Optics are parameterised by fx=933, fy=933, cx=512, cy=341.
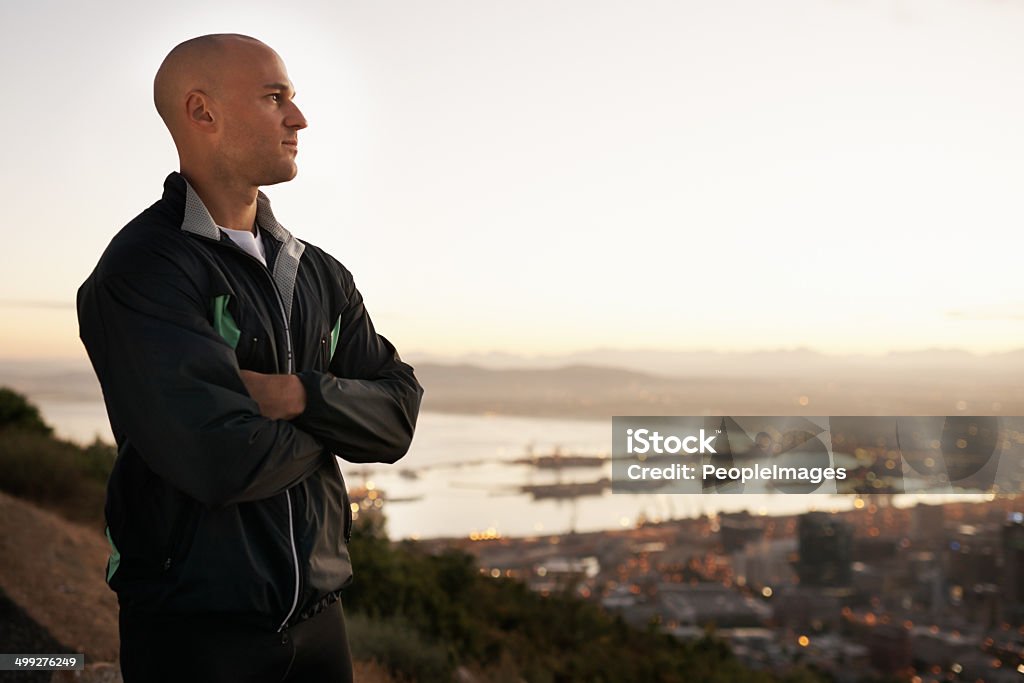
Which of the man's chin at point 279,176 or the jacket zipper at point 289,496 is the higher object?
the man's chin at point 279,176

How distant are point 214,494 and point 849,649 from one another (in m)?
10.5

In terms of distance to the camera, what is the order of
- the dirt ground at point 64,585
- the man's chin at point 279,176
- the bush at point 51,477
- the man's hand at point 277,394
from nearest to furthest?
the man's hand at point 277,394 < the man's chin at point 279,176 < the dirt ground at point 64,585 < the bush at point 51,477

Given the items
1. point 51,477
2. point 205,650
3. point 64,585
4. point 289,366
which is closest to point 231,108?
point 289,366

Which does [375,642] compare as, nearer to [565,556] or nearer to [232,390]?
[232,390]

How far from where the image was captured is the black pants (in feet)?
4.19

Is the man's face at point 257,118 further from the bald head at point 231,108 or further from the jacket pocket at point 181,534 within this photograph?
the jacket pocket at point 181,534

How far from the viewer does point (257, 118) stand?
140 centimetres

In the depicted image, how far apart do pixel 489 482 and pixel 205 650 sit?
8.49 metres

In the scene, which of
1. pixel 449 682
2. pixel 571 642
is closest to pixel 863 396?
pixel 571 642

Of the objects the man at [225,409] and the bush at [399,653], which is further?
the bush at [399,653]

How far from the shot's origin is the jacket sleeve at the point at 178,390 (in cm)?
123

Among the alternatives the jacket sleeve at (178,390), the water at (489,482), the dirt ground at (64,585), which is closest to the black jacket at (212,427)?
the jacket sleeve at (178,390)

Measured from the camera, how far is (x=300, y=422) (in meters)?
1.37

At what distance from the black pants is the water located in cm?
538
